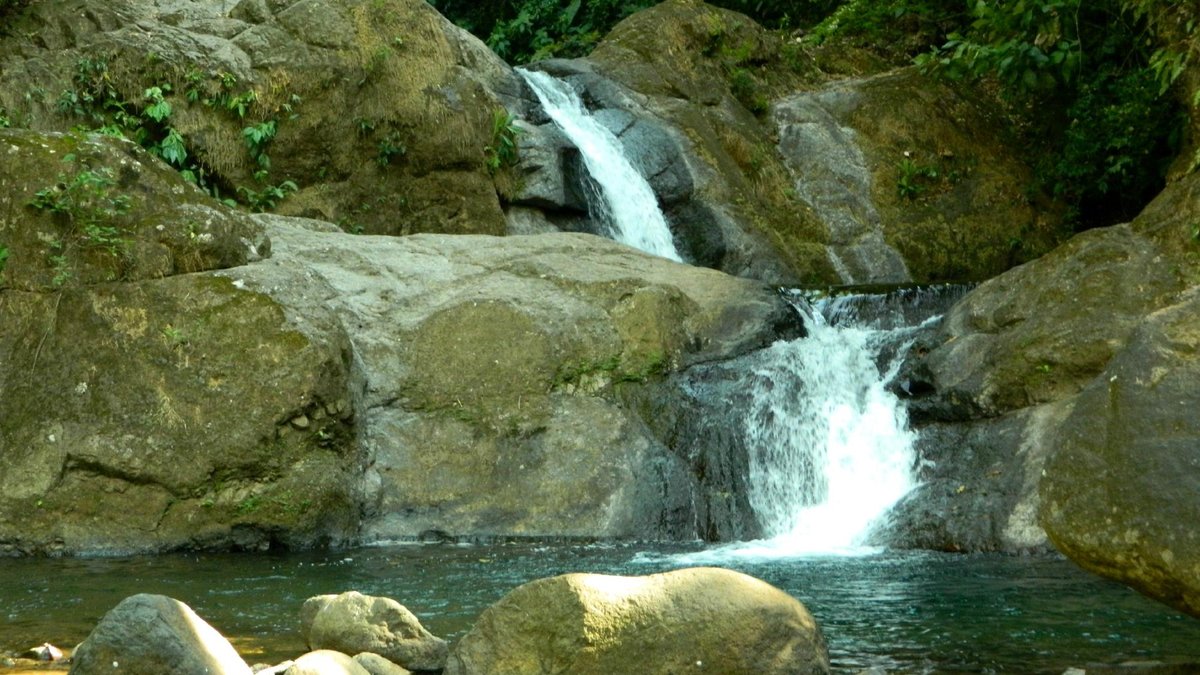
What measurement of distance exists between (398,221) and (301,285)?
418 centimetres

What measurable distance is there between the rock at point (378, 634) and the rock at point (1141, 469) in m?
2.76

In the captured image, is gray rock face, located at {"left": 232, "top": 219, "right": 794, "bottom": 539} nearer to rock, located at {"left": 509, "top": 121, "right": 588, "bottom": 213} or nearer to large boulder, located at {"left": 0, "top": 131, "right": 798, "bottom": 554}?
large boulder, located at {"left": 0, "top": 131, "right": 798, "bottom": 554}

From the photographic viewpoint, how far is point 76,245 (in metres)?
10.6

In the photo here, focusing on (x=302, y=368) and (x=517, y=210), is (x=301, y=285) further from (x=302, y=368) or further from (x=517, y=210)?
(x=517, y=210)

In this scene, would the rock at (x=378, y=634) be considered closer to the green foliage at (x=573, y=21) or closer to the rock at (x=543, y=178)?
the rock at (x=543, y=178)

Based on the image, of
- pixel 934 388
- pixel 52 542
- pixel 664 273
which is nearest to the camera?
pixel 52 542

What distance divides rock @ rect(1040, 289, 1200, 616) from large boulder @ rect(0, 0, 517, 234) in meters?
11.1

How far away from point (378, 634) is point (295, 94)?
32.3 ft

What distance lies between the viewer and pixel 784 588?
27.6 ft

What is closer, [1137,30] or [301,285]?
[301,285]

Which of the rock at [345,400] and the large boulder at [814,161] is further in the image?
the large boulder at [814,161]

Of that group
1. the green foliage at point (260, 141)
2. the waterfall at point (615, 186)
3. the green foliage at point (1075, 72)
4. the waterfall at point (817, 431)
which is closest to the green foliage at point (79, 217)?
the green foliage at point (260, 141)

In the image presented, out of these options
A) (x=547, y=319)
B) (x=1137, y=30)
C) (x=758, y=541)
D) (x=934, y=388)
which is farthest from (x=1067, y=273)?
(x=1137, y=30)

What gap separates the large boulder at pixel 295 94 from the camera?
542 inches
